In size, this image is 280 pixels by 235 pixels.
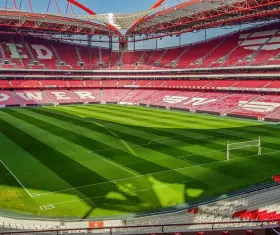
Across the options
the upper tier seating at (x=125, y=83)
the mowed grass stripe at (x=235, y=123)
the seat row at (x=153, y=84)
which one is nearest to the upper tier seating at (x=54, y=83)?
the seat row at (x=153, y=84)

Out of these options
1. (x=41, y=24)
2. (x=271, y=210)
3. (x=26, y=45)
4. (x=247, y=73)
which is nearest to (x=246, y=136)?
(x=271, y=210)

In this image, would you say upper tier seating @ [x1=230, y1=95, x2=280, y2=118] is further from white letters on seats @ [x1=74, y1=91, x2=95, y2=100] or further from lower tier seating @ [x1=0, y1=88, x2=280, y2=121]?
white letters on seats @ [x1=74, y1=91, x2=95, y2=100]

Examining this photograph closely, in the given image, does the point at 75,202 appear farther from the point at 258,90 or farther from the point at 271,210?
the point at 258,90

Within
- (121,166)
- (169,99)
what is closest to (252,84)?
(169,99)

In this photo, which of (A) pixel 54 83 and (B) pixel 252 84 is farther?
(A) pixel 54 83

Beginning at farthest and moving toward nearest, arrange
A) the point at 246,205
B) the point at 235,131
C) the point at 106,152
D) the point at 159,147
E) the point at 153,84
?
the point at 153,84 → the point at 235,131 → the point at 159,147 → the point at 106,152 → the point at 246,205

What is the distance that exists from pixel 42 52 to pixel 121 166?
61.6m

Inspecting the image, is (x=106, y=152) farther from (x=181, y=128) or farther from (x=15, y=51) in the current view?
(x=15, y=51)

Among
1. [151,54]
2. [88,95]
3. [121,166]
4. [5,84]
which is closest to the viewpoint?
[121,166]

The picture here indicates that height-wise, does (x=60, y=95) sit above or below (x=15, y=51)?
below

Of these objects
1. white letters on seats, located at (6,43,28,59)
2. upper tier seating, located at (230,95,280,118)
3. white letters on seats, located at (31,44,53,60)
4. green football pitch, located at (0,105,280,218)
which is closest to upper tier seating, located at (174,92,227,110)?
upper tier seating, located at (230,95,280,118)

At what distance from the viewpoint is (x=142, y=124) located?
40.1 metres

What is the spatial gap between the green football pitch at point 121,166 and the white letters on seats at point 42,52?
134 feet

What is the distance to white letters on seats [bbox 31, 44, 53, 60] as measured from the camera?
250ft
